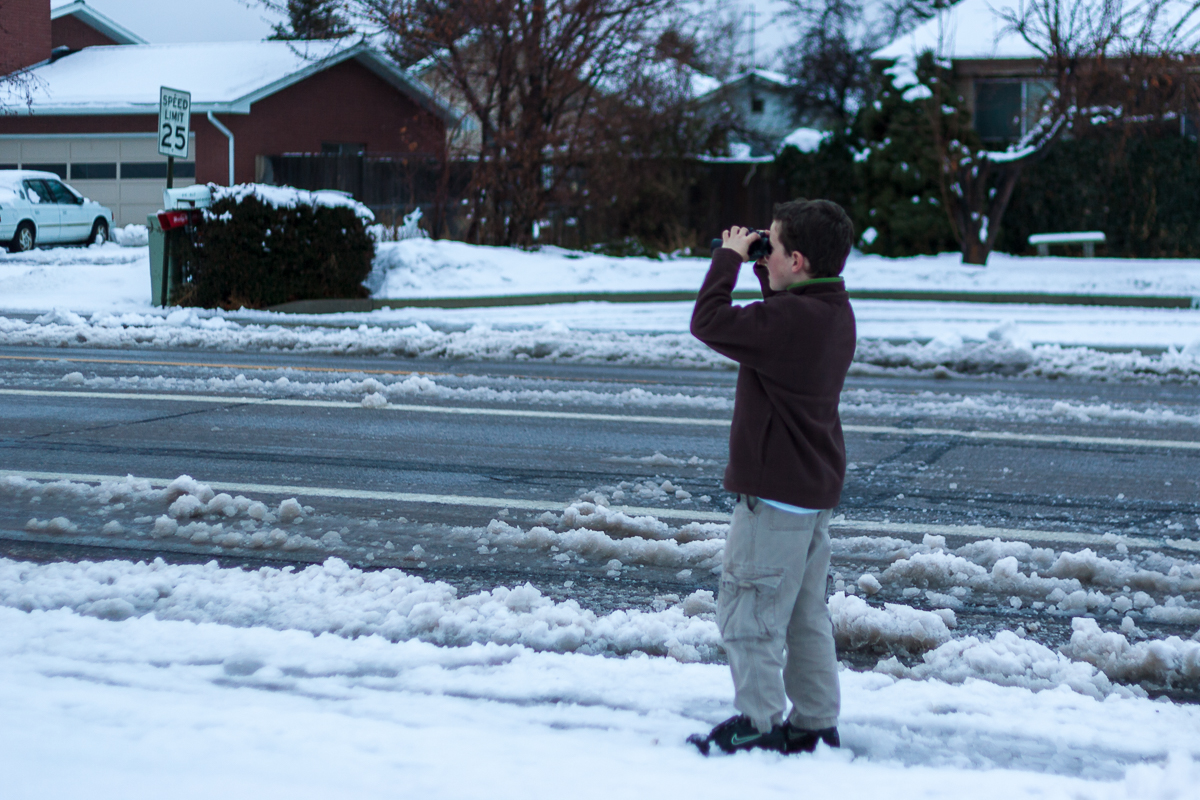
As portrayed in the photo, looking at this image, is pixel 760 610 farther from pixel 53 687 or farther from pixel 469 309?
pixel 469 309

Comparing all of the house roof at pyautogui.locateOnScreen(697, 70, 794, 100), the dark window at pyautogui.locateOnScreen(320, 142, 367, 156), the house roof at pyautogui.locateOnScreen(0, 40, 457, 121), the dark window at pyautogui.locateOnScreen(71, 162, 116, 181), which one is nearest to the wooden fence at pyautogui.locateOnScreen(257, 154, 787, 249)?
the house roof at pyautogui.locateOnScreen(0, 40, 457, 121)

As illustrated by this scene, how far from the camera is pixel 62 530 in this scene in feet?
17.1

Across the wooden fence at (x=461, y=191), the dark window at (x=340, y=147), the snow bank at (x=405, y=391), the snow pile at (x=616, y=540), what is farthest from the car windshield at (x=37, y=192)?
the snow pile at (x=616, y=540)

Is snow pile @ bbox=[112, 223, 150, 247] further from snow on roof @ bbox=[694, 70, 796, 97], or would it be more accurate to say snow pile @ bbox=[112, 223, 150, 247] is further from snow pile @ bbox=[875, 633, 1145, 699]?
snow pile @ bbox=[875, 633, 1145, 699]

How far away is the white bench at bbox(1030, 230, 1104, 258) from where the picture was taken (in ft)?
71.4

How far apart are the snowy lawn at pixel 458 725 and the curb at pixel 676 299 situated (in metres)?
12.4

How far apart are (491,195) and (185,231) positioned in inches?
251

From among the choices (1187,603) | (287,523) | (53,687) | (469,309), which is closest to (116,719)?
(53,687)

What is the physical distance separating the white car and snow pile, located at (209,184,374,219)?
9.43 metres

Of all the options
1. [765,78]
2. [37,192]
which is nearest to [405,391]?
[37,192]

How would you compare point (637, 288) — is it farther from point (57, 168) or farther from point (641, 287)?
point (57, 168)

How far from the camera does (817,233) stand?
306 cm

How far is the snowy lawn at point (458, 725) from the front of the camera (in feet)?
9.52

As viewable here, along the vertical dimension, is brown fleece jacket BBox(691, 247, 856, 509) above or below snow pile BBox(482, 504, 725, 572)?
above
